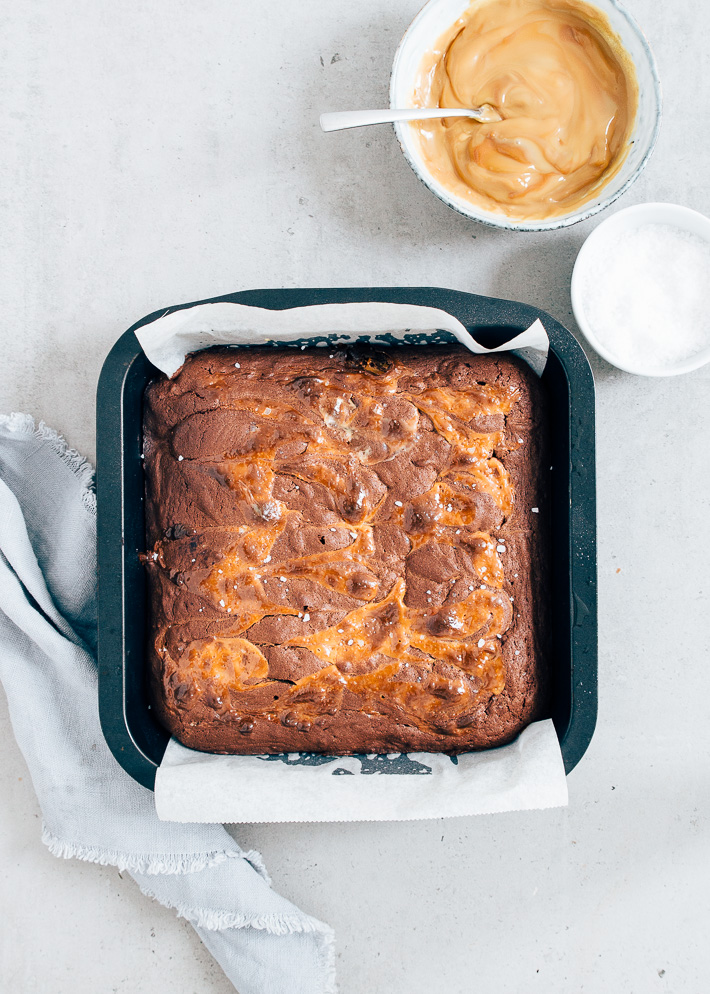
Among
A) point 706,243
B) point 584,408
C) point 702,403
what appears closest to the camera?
point 584,408

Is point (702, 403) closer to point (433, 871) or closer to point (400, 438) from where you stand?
point (400, 438)

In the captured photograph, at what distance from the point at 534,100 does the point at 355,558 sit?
96 centimetres

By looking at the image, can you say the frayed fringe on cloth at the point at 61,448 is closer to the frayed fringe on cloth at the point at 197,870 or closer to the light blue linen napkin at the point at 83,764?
the light blue linen napkin at the point at 83,764

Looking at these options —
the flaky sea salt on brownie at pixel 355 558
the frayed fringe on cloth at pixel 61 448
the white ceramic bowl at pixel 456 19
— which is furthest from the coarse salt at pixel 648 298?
the frayed fringe on cloth at pixel 61 448

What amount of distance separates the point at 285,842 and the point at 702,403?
1368 mm

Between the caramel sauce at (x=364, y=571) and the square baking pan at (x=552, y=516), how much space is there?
12 centimetres

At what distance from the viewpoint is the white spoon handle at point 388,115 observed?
4.66 feet

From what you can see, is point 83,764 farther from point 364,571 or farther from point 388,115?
point 388,115

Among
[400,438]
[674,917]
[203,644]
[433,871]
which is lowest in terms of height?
[674,917]

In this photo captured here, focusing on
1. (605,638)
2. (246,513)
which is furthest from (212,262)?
(605,638)

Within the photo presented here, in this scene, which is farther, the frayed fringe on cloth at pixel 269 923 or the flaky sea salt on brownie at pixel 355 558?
the frayed fringe on cloth at pixel 269 923

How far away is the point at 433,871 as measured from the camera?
1663 millimetres

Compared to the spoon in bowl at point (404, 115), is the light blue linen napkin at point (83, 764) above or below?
below

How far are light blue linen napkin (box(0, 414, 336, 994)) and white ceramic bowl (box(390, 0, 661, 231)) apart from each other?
38.6 inches
